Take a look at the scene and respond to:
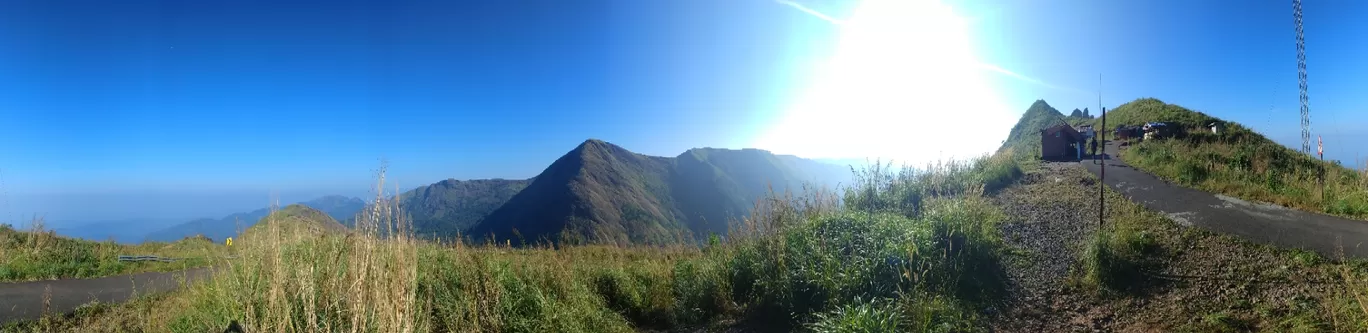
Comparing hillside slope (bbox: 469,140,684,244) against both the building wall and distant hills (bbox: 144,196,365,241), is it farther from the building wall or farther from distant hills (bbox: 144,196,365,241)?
the building wall

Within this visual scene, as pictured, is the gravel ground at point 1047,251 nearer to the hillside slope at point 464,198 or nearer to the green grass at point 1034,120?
the green grass at point 1034,120

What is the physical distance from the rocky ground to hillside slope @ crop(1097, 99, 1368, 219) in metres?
3.07

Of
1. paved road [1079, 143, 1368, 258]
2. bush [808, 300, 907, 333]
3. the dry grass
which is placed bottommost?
bush [808, 300, 907, 333]

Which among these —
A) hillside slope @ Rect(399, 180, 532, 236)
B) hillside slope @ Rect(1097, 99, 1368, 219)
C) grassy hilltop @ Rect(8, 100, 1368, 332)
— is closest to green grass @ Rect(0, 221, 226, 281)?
grassy hilltop @ Rect(8, 100, 1368, 332)

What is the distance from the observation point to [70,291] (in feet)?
23.7

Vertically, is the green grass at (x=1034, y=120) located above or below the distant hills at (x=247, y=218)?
above

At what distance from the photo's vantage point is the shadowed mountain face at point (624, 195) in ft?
210

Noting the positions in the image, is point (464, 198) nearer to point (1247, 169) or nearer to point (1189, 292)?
point (1247, 169)

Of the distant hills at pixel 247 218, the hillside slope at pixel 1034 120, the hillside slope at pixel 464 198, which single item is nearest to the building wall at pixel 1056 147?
the hillside slope at pixel 1034 120

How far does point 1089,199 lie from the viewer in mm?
9617

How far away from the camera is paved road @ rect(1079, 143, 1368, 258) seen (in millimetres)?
5855

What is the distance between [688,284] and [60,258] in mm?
11677

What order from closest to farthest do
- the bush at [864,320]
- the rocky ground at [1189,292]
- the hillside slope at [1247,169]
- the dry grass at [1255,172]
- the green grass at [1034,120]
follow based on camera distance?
the bush at [864,320], the rocky ground at [1189,292], the dry grass at [1255,172], the hillside slope at [1247,169], the green grass at [1034,120]

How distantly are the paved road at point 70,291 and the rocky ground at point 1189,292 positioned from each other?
9.04 metres
